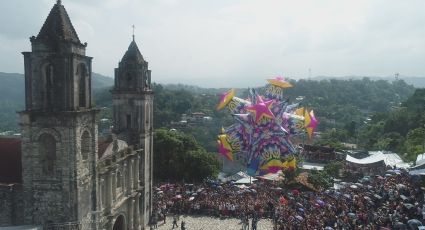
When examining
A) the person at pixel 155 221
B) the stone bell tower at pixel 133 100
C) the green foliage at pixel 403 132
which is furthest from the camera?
the green foliage at pixel 403 132

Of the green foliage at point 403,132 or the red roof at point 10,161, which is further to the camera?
the green foliage at point 403,132

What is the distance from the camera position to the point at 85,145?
2022 centimetres

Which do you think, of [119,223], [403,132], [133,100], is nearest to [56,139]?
[119,223]

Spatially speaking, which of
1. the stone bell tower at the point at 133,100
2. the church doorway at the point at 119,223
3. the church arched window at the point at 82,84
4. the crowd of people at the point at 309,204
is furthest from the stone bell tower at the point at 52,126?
the crowd of people at the point at 309,204

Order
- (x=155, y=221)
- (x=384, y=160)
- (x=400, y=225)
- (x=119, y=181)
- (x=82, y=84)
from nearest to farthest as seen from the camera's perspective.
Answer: (x=400, y=225)
(x=82, y=84)
(x=119, y=181)
(x=155, y=221)
(x=384, y=160)

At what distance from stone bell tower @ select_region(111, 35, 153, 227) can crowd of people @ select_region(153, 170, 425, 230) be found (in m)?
4.63

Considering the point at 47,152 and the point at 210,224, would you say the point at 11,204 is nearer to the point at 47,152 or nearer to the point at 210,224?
the point at 47,152

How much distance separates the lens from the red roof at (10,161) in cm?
2030

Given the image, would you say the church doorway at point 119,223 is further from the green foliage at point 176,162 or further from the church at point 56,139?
the green foliage at point 176,162

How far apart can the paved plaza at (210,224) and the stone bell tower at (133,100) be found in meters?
1.89

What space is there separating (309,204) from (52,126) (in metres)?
16.3

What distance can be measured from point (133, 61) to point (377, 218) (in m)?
16.3

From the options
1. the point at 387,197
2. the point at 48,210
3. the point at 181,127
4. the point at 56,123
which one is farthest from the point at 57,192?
the point at 181,127

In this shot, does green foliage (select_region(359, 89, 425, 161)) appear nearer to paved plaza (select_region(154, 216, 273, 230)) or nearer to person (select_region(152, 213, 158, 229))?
paved plaza (select_region(154, 216, 273, 230))
